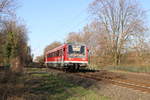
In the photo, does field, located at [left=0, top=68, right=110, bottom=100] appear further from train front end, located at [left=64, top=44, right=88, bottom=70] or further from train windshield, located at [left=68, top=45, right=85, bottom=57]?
train windshield, located at [left=68, top=45, right=85, bottom=57]

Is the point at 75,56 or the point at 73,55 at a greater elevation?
the point at 73,55

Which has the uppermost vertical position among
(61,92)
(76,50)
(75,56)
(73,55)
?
(76,50)

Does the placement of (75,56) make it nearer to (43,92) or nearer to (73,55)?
(73,55)

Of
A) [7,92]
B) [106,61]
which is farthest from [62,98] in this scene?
[106,61]

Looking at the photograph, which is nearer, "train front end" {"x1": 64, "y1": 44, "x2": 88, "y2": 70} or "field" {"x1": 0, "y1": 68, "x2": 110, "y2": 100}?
"field" {"x1": 0, "y1": 68, "x2": 110, "y2": 100}

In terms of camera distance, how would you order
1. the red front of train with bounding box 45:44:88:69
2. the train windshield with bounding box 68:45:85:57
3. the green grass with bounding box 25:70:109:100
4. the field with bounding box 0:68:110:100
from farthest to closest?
the train windshield with bounding box 68:45:85:57, the red front of train with bounding box 45:44:88:69, the green grass with bounding box 25:70:109:100, the field with bounding box 0:68:110:100

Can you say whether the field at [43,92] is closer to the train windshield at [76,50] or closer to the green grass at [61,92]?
the green grass at [61,92]

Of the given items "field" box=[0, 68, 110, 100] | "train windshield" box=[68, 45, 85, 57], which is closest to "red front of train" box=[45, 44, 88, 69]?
"train windshield" box=[68, 45, 85, 57]

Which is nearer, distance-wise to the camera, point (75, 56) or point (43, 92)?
point (43, 92)

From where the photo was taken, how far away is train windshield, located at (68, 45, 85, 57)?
75.0 feet

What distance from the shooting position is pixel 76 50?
23.3m

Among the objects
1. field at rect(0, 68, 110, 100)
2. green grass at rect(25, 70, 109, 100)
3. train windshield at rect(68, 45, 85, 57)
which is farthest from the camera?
train windshield at rect(68, 45, 85, 57)

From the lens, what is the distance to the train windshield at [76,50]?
2288 cm

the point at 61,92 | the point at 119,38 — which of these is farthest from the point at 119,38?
the point at 61,92
